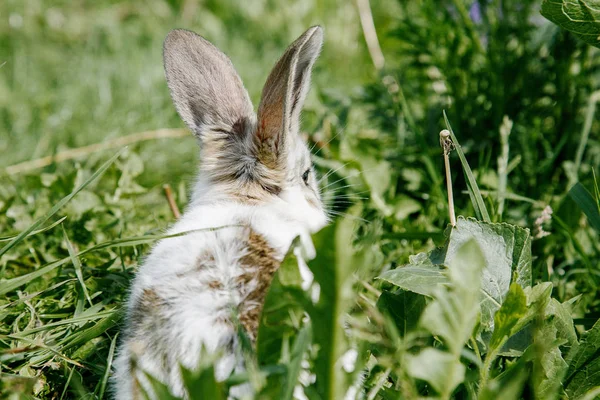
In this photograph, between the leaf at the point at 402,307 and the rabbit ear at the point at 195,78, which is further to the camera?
the rabbit ear at the point at 195,78

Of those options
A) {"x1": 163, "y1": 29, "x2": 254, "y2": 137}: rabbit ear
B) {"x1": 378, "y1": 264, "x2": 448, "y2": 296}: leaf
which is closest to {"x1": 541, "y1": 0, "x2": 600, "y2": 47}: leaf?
{"x1": 378, "y1": 264, "x2": 448, "y2": 296}: leaf

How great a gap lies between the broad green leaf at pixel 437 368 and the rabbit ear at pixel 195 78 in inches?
69.4

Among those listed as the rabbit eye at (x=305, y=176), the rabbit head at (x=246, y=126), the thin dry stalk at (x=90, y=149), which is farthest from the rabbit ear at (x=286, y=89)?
the thin dry stalk at (x=90, y=149)

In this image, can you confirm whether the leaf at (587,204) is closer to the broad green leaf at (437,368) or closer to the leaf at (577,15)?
the leaf at (577,15)

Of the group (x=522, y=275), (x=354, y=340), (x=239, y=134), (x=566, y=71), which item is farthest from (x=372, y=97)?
(x=354, y=340)

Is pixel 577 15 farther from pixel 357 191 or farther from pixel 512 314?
pixel 357 191

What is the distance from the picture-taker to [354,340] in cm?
189

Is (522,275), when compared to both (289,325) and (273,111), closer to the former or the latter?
(289,325)

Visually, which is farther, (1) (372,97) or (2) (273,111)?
(1) (372,97)

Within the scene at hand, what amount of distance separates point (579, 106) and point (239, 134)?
1.91 meters

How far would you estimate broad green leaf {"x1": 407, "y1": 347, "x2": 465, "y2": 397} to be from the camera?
1576 mm

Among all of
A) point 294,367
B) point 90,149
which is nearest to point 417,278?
point 294,367

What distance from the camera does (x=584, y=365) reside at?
2.16m

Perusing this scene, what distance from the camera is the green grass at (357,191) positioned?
1817mm
